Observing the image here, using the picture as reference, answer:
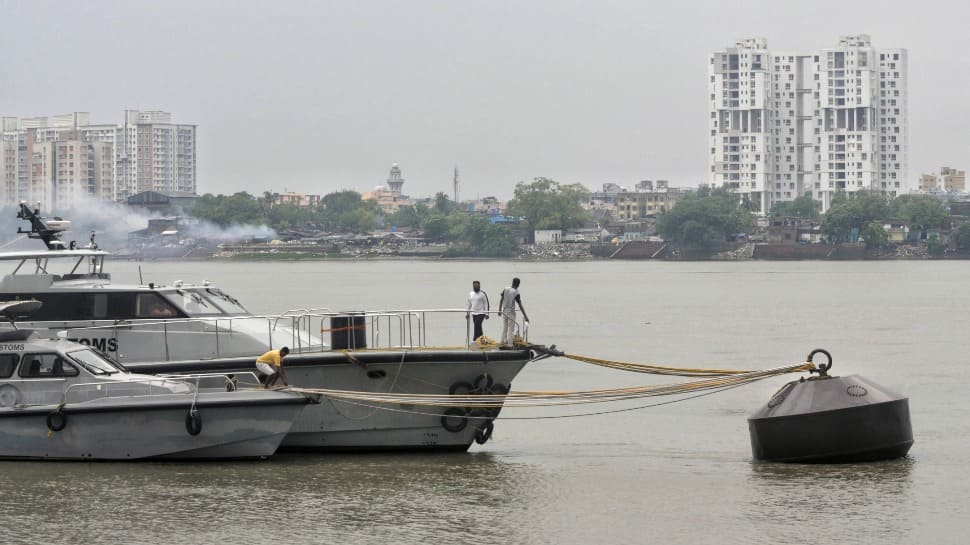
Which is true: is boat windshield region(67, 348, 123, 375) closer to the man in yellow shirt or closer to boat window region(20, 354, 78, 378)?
boat window region(20, 354, 78, 378)

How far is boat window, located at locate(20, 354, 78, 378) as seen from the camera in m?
22.1

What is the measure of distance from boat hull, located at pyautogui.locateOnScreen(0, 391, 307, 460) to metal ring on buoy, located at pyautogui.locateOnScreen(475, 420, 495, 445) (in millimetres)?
2992

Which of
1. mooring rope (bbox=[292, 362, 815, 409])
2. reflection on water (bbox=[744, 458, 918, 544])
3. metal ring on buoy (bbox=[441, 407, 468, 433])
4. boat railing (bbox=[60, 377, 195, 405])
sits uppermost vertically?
boat railing (bbox=[60, 377, 195, 405])

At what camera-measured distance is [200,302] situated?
24938 mm

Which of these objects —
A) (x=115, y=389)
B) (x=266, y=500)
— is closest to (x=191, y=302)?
(x=115, y=389)

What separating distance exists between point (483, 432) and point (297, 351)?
10.2 feet

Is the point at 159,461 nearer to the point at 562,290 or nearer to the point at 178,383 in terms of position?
the point at 178,383

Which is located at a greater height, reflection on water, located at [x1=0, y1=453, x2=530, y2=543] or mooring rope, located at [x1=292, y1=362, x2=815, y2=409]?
mooring rope, located at [x1=292, y1=362, x2=815, y2=409]

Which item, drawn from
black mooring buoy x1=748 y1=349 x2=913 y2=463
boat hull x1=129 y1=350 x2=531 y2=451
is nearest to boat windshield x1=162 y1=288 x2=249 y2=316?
boat hull x1=129 y1=350 x2=531 y2=451

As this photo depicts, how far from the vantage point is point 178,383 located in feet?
73.3

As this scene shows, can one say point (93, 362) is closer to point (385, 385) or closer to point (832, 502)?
Answer: point (385, 385)

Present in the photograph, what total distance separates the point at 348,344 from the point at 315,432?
141 cm

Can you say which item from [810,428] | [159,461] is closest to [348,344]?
[159,461]

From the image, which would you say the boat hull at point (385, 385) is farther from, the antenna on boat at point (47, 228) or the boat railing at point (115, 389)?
the antenna on boat at point (47, 228)
